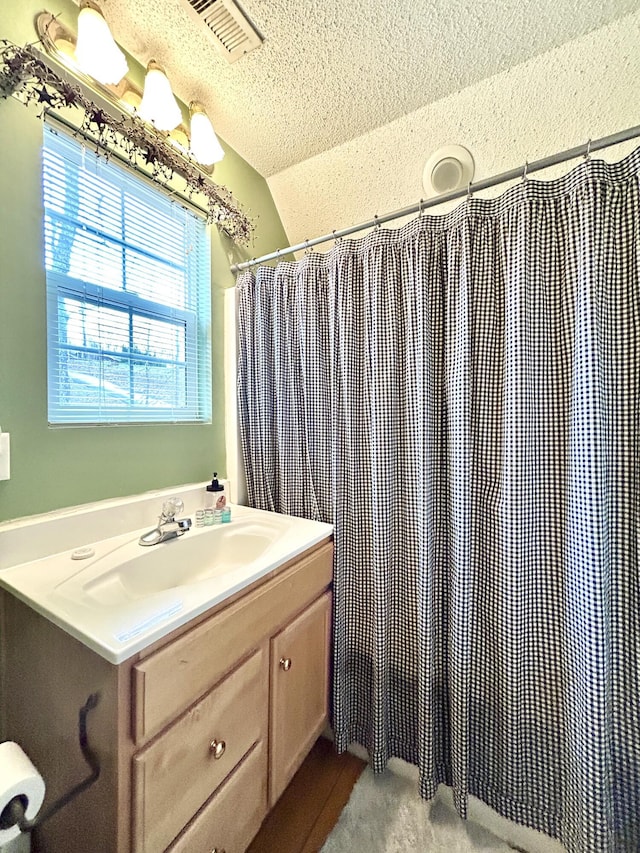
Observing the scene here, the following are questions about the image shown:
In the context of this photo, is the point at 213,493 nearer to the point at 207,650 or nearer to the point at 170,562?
the point at 170,562

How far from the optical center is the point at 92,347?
101 centimetres

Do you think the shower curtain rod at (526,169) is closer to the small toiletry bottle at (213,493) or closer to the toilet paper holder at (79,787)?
the small toiletry bottle at (213,493)

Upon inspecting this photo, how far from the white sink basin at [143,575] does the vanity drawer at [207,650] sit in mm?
48

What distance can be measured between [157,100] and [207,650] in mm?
1585

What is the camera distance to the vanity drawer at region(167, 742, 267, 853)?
0.69 metres

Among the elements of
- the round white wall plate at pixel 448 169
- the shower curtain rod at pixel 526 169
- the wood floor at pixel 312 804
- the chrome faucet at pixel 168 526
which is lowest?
the wood floor at pixel 312 804

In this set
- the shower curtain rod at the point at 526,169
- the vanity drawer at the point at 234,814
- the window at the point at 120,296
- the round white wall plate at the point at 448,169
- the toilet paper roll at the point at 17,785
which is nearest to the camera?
the toilet paper roll at the point at 17,785

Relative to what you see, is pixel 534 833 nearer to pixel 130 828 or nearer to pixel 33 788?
pixel 130 828

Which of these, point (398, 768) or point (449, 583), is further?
point (398, 768)

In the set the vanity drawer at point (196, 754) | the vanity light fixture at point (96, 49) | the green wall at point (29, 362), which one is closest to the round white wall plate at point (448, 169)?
the vanity light fixture at point (96, 49)

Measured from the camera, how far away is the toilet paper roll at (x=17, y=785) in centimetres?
57

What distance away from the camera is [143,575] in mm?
920

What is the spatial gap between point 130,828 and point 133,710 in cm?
21

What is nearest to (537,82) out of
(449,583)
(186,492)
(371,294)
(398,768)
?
(371,294)
